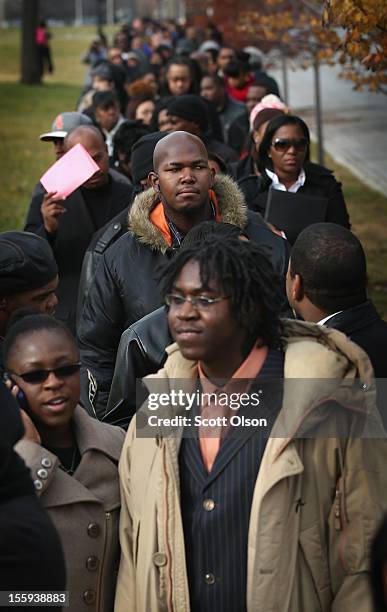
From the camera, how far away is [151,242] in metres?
5.77

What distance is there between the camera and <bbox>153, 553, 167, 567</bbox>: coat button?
12.5ft

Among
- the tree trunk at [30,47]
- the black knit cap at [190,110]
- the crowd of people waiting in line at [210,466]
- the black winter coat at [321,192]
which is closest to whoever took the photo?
the crowd of people waiting in line at [210,466]

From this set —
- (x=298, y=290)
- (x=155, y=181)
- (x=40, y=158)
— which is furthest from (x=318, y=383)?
(x=40, y=158)

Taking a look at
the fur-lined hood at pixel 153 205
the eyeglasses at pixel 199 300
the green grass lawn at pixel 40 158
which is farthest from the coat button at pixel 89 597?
the green grass lawn at pixel 40 158

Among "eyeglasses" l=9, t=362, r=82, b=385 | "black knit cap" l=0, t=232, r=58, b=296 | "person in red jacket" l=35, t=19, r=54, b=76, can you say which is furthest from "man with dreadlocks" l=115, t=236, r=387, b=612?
"person in red jacket" l=35, t=19, r=54, b=76

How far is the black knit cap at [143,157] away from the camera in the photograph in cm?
771

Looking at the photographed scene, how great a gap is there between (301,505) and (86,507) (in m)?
0.75

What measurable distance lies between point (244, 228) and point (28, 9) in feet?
133

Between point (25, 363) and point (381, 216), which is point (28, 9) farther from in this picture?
point (25, 363)

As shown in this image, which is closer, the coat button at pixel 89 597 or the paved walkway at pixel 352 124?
the coat button at pixel 89 597

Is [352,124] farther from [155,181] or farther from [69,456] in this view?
[69,456]

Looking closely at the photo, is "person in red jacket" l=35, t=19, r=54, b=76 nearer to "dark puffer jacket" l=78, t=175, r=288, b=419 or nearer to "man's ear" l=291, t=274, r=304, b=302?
"dark puffer jacket" l=78, t=175, r=288, b=419

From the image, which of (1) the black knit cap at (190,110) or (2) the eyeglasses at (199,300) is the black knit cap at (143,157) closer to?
(1) the black knit cap at (190,110)

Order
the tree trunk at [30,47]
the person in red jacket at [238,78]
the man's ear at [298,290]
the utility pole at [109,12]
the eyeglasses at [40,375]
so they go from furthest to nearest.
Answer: the utility pole at [109,12] < the tree trunk at [30,47] < the person in red jacket at [238,78] < the man's ear at [298,290] < the eyeglasses at [40,375]
